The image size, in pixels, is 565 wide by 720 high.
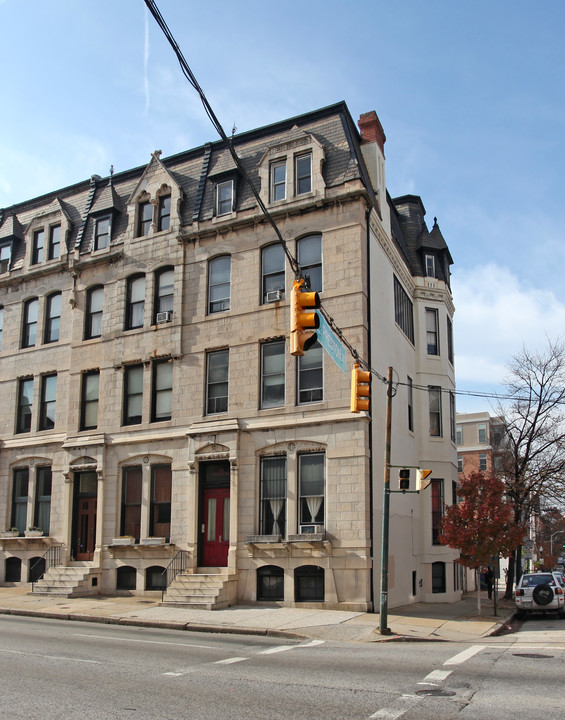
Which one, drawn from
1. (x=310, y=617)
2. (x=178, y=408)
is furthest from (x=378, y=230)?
(x=310, y=617)

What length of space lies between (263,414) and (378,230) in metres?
7.62

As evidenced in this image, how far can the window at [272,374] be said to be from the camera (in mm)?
23062

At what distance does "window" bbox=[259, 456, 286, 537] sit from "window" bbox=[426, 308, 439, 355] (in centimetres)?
1118

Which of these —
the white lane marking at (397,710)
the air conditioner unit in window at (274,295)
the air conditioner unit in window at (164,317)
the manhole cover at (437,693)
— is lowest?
the manhole cover at (437,693)

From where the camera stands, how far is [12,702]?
8.70m

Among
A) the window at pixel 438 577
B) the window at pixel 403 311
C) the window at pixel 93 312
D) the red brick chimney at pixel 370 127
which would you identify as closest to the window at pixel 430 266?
the window at pixel 403 311

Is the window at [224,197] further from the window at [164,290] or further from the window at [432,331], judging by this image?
→ the window at [432,331]

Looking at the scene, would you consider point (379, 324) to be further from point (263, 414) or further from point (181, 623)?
point (181, 623)

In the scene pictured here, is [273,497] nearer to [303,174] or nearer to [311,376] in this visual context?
[311,376]

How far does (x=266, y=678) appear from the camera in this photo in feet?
34.3

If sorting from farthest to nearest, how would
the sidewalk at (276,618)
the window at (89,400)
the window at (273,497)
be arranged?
the window at (89,400), the window at (273,497), the sidewalk at (276,618)

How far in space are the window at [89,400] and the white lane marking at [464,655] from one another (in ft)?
54.9

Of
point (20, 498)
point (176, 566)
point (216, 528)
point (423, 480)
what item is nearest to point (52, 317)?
point (20, 498)

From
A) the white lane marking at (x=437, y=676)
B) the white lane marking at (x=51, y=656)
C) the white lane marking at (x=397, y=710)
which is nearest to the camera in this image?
the white lane marking at (x=397, y=710)
